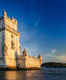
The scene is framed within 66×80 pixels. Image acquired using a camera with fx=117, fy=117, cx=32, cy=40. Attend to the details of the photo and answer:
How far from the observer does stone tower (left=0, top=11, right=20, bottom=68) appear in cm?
6406

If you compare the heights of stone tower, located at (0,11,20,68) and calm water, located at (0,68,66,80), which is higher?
stone tower, located at (0,11,20,68)

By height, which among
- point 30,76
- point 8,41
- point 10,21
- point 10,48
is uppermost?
point 10,21

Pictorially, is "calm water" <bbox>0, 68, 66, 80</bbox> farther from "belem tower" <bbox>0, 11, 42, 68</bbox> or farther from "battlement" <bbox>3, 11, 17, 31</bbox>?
"battlement" <bbox>3, 11, 17, 31</bbox>

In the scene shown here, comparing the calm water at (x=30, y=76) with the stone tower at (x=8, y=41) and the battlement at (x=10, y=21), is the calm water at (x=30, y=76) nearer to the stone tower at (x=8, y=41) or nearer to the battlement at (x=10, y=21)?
the stone tower at (x=8, y=41)

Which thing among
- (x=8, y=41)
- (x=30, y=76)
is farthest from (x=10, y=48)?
(x=30, y=76)

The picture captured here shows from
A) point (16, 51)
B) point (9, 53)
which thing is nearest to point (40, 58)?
point (16, 51)

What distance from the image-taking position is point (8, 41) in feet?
221

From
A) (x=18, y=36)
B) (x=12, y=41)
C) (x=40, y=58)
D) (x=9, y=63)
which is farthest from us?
(x=40, y=58)

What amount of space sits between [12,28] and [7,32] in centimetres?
643

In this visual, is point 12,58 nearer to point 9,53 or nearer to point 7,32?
point 9,53

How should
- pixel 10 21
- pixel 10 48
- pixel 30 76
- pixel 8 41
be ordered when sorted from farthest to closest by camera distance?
pixel 10 21
pixel 10 48
pixel 8 41
pixel 30 76

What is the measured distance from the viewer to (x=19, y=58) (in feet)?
224

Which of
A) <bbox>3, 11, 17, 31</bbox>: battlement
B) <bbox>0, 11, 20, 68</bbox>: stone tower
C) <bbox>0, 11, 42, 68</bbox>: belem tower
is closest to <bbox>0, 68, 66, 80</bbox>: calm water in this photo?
<bbox>0, 11, 42, 68</bbox>: belem tower

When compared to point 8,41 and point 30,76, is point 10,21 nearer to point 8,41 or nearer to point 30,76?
point 8,41
